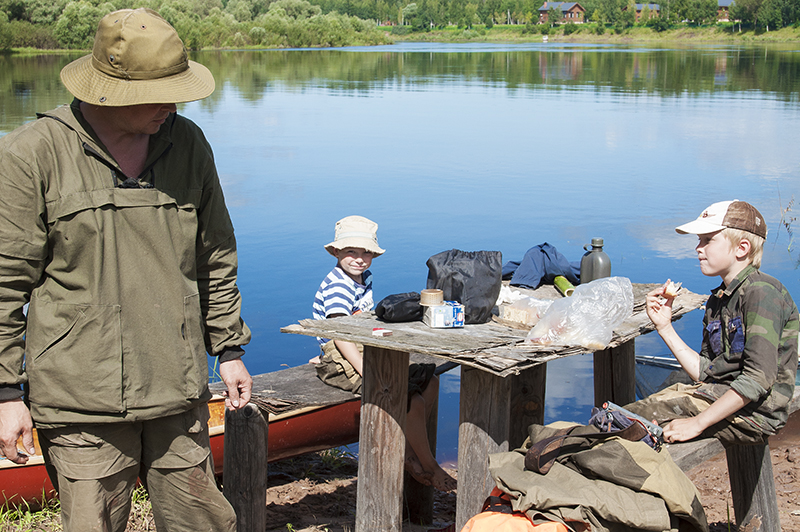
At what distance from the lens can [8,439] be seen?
94.0 inches

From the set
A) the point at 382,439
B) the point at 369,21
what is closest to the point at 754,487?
the point at 382,439

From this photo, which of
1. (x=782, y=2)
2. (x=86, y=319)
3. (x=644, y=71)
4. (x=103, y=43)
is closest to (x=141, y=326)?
(x=86, y=319)

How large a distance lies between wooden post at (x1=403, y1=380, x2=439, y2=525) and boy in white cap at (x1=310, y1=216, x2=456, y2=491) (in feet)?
0.76

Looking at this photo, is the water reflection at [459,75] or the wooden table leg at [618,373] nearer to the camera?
the wooden table leg at [618,373]

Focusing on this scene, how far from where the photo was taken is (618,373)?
444 centimetres

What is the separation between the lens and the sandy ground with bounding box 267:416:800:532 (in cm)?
448

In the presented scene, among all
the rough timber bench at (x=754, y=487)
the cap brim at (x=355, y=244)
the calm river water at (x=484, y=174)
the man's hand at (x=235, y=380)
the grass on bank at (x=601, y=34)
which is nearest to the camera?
the man's hand at (x=235, y=380)

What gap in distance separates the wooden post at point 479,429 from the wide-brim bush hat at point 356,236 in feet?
4.02

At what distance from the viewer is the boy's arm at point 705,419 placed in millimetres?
3111

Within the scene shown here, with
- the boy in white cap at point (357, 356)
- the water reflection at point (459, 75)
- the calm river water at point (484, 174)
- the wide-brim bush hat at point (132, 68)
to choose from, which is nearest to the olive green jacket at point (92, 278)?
the wide-brim bush hat at point (132, 68)

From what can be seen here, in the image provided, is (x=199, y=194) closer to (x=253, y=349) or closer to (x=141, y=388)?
(x=141, y=388)

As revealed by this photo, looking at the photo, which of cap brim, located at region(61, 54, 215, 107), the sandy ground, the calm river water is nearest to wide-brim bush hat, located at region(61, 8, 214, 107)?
cap brim, located at region(61, 54, 215, 107)

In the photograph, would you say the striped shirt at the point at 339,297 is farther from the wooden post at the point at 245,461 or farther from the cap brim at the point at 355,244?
the wooden post at the point at 245,461

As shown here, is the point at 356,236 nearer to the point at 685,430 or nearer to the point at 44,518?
the point at 685,430
